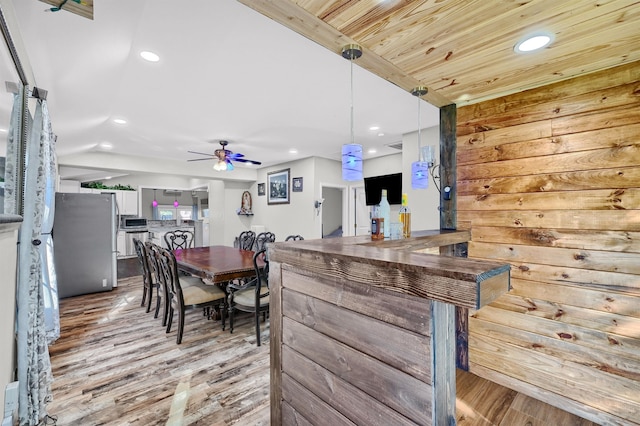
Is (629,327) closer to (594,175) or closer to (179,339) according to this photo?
(594,175)

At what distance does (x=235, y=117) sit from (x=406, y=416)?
355 cm

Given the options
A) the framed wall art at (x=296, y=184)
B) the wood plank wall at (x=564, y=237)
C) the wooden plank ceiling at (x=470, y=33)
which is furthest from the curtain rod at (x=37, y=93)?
the framed wall art at (x=296, y=184)

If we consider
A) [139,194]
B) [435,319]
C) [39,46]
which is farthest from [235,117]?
[139,194]

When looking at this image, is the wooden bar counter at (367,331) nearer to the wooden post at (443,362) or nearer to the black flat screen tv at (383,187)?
the wooden post at (443,362)

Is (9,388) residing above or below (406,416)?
below

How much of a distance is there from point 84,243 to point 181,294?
282 centimetres

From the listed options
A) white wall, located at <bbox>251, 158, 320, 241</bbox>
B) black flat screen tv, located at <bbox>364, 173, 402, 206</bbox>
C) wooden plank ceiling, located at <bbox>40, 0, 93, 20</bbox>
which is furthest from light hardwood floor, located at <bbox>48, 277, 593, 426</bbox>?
black flat screen tv, located at <bbox>364, 173, 402, 206</bbox>

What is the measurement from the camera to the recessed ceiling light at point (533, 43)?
151cm

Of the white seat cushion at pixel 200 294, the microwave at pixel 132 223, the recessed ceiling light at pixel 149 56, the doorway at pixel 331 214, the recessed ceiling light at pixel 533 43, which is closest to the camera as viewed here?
the recessed ceiling light at pixel 533 43

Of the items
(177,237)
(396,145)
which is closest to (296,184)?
(396,145)

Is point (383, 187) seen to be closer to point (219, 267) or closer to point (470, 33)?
point (219, 267)

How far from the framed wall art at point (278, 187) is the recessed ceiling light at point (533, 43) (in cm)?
533

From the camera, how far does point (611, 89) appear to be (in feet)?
5.79

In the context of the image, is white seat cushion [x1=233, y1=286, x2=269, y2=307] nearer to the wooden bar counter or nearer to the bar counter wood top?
the wooden bar counter
